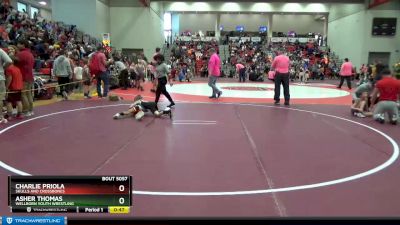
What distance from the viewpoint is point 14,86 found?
846 centimetres

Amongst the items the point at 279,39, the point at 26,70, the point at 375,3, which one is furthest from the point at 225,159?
the point at 279,39

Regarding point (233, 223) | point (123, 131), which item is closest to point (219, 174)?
point (233, 223)

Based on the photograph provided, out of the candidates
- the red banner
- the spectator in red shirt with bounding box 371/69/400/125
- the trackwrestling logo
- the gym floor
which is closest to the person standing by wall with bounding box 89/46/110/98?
the gym floor

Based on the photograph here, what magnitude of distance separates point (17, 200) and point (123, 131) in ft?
16.4

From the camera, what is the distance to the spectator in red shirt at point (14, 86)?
27.6 ft

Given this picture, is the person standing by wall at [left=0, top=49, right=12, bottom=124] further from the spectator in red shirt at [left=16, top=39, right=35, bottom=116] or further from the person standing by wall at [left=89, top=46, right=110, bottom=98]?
the person standing by wall at [left=89, top=46, right=110, bottom=98]

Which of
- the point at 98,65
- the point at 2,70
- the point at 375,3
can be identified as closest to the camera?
the point at 2,70

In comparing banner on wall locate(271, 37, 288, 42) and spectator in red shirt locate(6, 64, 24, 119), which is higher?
banner on wall locate(271, 37, 288, 42)

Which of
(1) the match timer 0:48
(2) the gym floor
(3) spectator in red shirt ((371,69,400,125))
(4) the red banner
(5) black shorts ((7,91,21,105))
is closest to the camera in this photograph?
(1) the match timer 0:48

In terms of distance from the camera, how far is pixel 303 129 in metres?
7.85

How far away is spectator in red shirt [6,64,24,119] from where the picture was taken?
27.6 feet

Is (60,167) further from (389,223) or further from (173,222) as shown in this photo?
(389,223)

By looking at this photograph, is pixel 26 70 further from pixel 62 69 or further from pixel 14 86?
pixel 62 69

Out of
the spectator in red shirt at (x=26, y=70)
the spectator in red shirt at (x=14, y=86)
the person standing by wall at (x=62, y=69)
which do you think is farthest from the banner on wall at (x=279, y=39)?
the spectator in red shirt at (x=14, y=86)
